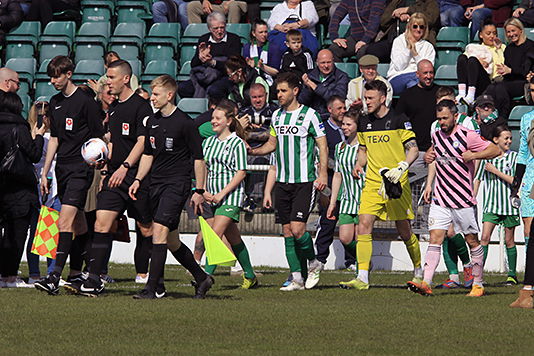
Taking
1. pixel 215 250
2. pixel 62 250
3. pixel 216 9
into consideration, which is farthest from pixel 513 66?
pixel 62 250

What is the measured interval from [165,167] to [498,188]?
17.9ft

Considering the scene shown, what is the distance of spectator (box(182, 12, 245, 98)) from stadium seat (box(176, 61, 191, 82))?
545 millimetres

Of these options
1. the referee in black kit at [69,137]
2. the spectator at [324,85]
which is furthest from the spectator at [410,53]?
the referee in black kit at [69,137]

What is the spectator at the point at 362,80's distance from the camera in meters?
16.0

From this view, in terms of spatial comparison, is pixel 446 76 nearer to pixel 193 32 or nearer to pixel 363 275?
pixel 193 32

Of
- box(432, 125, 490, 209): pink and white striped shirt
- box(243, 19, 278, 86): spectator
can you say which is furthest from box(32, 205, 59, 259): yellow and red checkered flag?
box(243, 19, 278, 86): spectator

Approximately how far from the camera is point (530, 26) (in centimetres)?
1833

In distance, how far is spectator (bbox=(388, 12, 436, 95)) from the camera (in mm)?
17172

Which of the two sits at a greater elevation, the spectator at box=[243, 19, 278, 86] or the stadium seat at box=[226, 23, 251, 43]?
the stadium seat at box=[226, 23, 251, 43]

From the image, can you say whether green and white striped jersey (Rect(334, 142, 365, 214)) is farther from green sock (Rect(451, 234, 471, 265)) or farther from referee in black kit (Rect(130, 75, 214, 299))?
referee in black kit (Rect(130, 75, 214, 299))

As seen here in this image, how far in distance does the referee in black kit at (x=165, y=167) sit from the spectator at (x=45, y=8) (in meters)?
11.3

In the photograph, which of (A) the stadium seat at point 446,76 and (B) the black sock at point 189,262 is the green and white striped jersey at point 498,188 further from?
(B) the black sock at point 189,262

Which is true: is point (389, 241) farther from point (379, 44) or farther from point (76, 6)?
point (76, 6)

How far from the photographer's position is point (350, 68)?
1844 centimetres
